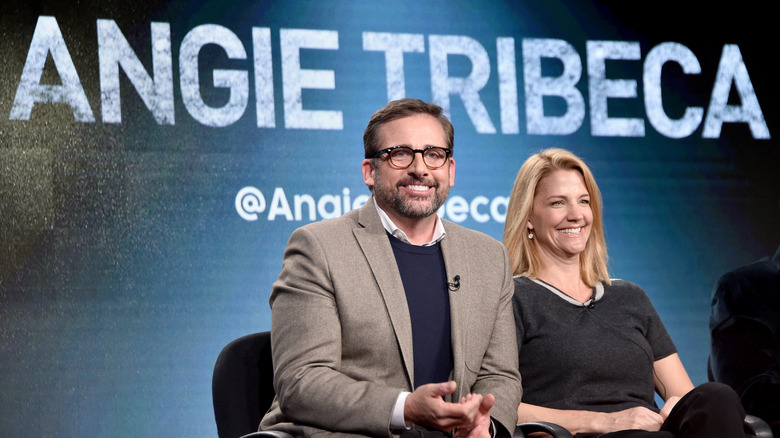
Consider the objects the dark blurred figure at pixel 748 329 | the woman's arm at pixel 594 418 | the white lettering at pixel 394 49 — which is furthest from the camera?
the white lettering at pixel 394 49

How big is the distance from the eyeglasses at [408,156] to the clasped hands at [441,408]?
75cm

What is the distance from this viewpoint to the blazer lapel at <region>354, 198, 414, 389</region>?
251cm

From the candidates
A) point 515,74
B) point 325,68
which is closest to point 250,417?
point 325,68

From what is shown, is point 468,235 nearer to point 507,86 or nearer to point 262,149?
point 262,149

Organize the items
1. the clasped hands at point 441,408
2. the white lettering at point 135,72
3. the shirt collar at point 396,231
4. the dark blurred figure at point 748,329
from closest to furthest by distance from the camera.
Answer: the clasped hands at point 441,408, the shirt collar at point 396,231, the dark blurred figure at point 748,329, the white lettering at point 135,72

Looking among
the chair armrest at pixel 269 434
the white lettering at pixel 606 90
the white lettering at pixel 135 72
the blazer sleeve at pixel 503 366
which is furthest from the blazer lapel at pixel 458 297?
the white lettering at pixel 606 90

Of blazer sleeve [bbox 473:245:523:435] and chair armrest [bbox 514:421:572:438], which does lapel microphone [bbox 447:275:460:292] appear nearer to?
blazer sleeve [bbox 473:245:523:435]

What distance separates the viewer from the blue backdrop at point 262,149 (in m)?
4.09

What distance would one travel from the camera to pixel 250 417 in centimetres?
267

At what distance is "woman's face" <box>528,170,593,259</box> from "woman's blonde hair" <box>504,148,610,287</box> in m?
0.03

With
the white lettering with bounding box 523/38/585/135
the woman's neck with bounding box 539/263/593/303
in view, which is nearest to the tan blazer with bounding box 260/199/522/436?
the woman's neck with bounding box 539/263/593/303

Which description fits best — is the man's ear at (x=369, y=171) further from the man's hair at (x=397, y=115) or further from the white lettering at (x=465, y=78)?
the white lettering at (x=465, y=78)

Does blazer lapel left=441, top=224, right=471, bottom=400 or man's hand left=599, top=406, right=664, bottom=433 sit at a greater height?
blazer lapel left=441, top=224, right=471, bottom=400

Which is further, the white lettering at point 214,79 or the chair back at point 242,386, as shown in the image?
the white lettering at point 214,79
